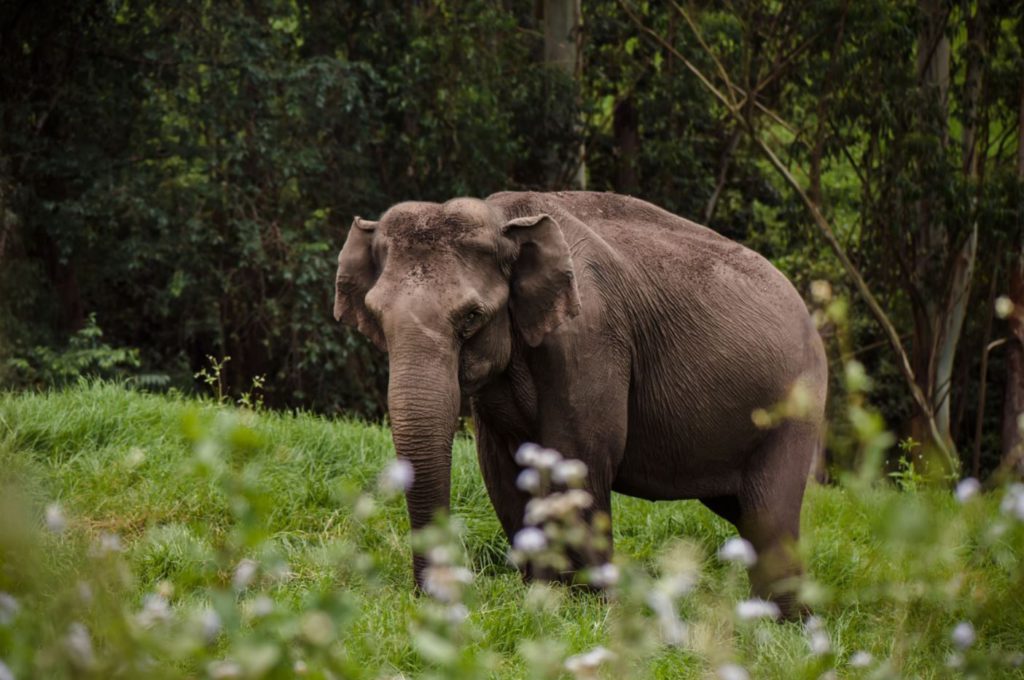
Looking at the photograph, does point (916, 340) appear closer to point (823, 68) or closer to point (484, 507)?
point (823, 68)

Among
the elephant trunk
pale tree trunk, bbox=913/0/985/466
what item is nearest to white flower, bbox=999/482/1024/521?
the elephant trunk

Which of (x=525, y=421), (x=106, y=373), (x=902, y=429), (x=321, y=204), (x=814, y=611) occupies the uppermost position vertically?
(x=525, y=421)

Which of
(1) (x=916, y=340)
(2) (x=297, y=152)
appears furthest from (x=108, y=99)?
(1) (x=916, y=340)

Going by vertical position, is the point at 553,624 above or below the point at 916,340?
above

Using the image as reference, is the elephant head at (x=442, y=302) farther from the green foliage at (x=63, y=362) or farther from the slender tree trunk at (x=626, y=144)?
the slender tree trunk at (x=626, y=144)

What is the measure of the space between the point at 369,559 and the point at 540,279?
3.09 meters

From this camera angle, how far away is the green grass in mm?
2254

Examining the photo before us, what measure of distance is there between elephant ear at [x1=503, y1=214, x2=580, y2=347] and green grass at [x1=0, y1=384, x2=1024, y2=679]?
3.38 ft

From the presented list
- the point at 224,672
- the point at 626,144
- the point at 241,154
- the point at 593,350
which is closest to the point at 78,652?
the point at 224,672

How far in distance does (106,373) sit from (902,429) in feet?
30.9

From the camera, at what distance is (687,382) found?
5.90 metres

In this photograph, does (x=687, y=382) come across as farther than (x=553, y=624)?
Yes

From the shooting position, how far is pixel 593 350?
17.9ft

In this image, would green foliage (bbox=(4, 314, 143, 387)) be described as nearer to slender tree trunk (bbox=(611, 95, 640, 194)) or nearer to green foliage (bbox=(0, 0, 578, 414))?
green foliage (bbox=(0, 0, 578, 414))
